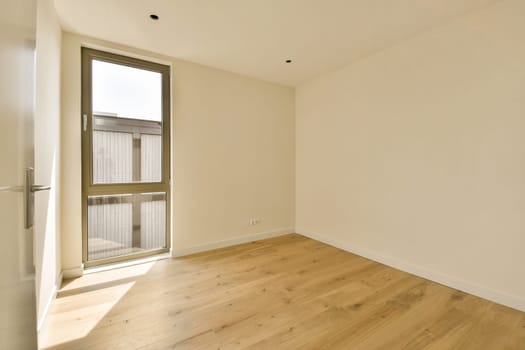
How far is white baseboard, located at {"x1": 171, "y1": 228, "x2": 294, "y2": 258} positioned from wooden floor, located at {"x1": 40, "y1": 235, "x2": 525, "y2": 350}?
0.36 meters

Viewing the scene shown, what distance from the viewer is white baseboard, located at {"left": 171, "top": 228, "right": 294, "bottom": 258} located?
322 centimetres

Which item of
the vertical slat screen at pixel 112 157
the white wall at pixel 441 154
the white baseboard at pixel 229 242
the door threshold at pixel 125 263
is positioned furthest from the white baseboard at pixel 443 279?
the vertical slat screen at pixel 112 157

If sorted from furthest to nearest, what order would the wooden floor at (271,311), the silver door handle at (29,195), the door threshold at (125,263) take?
the door threshold at (125,263) → the wooden floor at (271,311) → the silver door handle at (29,195)

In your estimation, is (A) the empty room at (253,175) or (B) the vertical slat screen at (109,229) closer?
(A) the empty room at (253,175)

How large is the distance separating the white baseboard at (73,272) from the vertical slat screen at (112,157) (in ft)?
3.25

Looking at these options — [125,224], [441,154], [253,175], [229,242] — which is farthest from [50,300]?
[441,154]

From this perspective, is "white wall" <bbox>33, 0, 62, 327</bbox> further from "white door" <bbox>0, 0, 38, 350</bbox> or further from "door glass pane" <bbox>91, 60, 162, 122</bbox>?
"white door" <bbox>0, 0, 38, 350</bbox>

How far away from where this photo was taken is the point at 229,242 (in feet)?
11.8

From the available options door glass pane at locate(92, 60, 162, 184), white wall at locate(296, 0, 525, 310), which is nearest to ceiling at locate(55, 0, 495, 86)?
white wall at locate(296, 0, 525, 310)

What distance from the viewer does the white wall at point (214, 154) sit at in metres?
2.59

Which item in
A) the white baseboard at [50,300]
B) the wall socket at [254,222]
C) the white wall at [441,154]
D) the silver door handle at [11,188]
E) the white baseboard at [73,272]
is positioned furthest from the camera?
the wall socket at [254,222]

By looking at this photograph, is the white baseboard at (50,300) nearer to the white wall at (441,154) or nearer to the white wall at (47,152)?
→ the white wall at (47,152)

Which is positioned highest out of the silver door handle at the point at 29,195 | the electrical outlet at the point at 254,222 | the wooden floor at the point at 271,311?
the silver door handle at the point at 29,195

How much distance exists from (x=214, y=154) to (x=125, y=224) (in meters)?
1.48
